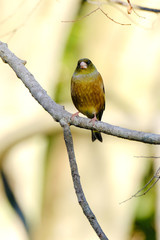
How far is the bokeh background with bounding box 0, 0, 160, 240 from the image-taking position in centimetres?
902

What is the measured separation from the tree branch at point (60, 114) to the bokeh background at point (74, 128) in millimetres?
4921

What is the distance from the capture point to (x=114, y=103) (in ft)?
29.7

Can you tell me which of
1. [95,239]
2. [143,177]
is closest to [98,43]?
[143,177]

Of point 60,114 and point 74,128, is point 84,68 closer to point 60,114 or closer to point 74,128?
point 60,114

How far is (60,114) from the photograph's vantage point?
351cm

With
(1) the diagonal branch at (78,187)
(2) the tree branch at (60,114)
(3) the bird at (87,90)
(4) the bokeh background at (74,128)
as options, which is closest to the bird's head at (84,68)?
(3) the bird at (87,90)

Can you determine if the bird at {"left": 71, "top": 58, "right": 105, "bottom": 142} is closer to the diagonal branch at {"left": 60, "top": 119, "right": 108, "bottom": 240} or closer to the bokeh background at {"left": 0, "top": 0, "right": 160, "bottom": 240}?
the diagonal branch at {"left": 60, "top": 119, "right": 108, "bottom": 240}

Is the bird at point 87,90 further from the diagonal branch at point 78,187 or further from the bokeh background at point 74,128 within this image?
the bokeh background at point 74,128

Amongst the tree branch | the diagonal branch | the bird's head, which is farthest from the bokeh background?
the diagonal branch

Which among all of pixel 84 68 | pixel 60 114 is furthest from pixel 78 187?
pixel 84 68

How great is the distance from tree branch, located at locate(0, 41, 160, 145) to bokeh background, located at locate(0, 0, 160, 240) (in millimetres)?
4921

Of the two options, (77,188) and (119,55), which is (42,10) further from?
(77,188)

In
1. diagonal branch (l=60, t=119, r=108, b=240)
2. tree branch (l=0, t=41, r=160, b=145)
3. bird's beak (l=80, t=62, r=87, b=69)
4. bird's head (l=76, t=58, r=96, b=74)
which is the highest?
tree branch (l=0, t=41, r=160, b=145)

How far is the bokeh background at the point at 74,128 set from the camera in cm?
902
